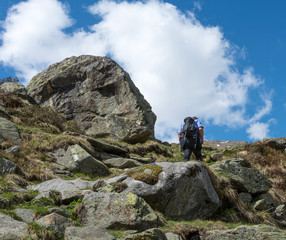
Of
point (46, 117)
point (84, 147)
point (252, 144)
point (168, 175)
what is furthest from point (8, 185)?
point (252, 144)

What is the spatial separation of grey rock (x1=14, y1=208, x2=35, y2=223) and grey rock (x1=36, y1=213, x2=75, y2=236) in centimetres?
48

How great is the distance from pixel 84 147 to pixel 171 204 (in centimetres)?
725

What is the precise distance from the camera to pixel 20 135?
14.6m

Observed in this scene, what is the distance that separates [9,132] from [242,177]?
10.2m

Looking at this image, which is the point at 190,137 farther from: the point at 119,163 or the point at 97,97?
the point at 97,97

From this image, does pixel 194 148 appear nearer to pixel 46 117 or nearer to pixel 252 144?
pixel 252 144

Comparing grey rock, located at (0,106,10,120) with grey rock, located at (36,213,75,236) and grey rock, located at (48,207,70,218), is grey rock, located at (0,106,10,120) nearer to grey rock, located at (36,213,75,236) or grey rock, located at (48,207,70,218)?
grey rock, located at (48,207,70,218)

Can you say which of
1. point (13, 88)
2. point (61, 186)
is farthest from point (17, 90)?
point (61, 186)

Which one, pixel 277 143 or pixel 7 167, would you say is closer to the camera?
pixel 7 167

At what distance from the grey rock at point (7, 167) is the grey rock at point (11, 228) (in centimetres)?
472

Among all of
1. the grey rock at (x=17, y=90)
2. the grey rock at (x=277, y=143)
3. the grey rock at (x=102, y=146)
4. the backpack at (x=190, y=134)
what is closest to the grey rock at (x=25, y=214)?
the backpack at (x=190, y=134)

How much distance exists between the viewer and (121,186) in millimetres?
8383

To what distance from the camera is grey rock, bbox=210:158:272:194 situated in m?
11.4

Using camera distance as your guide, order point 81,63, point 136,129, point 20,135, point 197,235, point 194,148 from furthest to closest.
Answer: point 81,63, point 136,129, point 20,135, point 194,148, point 197,235
